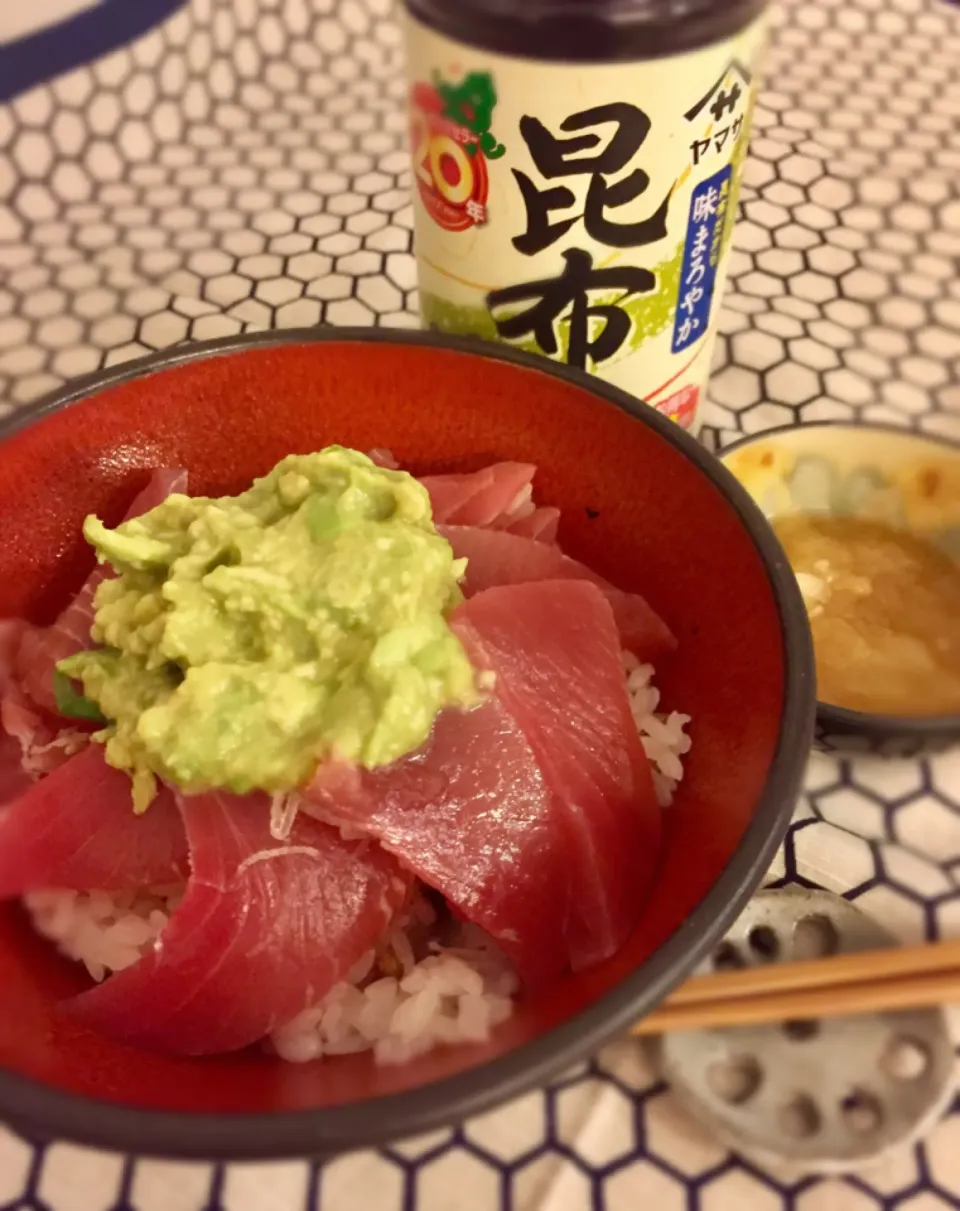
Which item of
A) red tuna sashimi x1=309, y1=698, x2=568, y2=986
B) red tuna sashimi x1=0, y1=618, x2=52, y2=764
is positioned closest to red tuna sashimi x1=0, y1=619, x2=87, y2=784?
red tuna sashimi x1=0, y1=618, x2=52, y2=764

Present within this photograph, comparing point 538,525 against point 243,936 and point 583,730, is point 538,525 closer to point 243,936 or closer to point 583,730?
point 583,730

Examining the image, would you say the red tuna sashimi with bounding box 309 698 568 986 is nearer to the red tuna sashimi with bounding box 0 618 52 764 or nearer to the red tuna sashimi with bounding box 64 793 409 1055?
the red tuna sashimi with bounding box 64 793 409 1055

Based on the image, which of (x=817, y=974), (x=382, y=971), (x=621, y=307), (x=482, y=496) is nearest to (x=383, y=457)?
(x=482, y=496)

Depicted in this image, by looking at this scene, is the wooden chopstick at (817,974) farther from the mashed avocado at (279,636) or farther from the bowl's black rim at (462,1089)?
the mashed avocado at (279,636)

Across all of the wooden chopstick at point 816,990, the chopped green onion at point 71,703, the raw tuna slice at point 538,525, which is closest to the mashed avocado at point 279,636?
the chopped green onion at point 71,703

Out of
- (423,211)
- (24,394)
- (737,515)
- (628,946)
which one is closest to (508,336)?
(423,211)

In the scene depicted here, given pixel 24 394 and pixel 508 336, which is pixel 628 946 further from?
pixel 24 394
